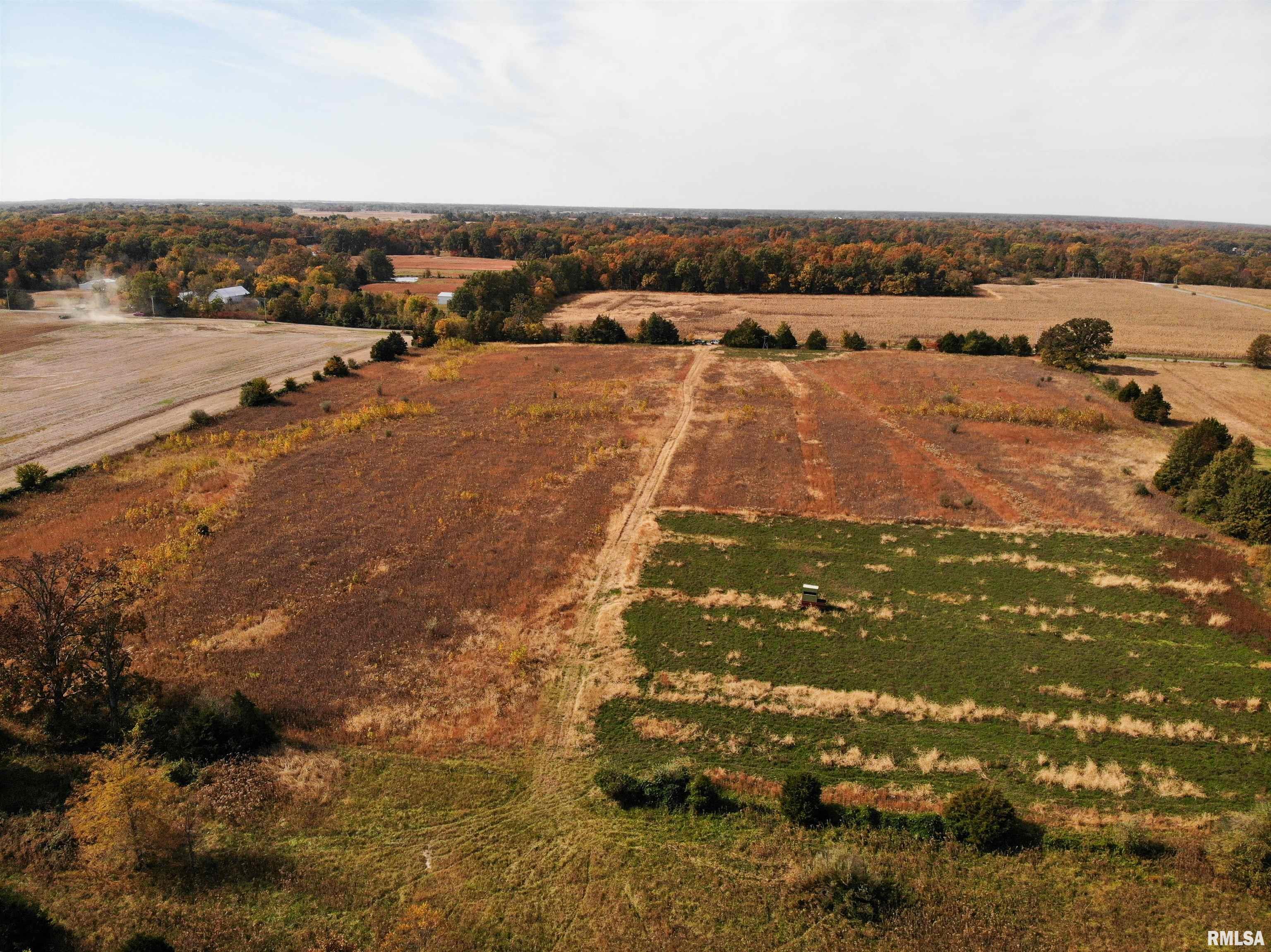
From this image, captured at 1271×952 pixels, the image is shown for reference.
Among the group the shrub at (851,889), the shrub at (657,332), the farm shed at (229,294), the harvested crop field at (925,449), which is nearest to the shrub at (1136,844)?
the shrub at (851,889)

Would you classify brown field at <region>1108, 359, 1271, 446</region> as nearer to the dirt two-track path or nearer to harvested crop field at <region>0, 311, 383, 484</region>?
the dirt two-track path

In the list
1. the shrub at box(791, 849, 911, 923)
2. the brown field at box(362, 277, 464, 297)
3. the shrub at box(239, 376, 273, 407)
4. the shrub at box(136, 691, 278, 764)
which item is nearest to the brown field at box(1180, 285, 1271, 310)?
the shrub at box(791, 849, 911, 923)

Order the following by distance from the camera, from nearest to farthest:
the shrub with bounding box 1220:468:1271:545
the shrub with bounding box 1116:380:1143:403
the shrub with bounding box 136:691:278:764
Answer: the shrub with bounding box 136:691:278:764, the shrub with bounding box 1220:468:1271:545, the shrub with bounding box 1116:380:1143:403

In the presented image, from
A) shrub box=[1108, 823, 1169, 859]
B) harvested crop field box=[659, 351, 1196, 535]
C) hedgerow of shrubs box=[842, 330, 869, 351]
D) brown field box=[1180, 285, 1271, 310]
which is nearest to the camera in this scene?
shrub box=[1108, 823, 1169, 859]

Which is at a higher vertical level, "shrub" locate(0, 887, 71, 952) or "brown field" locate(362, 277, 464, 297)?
"brown field" locate(362, 277, 464, 297)

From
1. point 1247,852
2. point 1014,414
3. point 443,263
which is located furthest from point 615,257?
point 1247,852

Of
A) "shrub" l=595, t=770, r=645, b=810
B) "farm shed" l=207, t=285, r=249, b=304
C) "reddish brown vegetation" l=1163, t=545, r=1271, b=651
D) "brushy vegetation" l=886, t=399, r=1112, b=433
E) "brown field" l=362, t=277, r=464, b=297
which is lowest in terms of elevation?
"shrub" l=595, t=770, r=645, b=810

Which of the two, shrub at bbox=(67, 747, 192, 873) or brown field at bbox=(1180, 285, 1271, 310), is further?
brown field at bbox=(1180, 285, 1271, 310)
